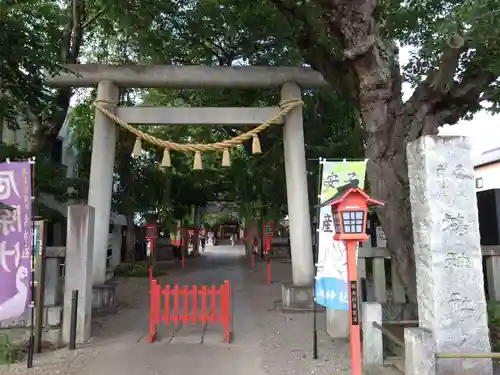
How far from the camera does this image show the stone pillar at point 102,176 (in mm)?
10336

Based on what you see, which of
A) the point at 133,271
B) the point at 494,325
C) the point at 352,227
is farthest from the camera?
the point at 133,271

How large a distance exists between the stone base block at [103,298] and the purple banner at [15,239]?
108 inches

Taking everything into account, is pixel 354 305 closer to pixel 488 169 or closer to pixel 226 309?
pixel 226 309

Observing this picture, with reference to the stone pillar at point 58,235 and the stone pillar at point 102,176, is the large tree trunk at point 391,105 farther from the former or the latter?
the stone pillar at point 58,235

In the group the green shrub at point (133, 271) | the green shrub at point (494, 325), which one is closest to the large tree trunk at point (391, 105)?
the green shrub at point (494, 325)

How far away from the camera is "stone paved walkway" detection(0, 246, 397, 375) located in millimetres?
6504

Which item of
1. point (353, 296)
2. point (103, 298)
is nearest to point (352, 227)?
point (353, 296)

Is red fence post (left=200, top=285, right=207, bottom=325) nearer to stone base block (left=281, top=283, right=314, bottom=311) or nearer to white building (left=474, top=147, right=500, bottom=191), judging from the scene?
stone base block (left=281, top=283, right=314, bottom=311)

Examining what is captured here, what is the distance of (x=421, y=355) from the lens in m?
5.24

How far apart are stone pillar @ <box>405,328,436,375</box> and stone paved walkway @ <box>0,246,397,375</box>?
1001 mm

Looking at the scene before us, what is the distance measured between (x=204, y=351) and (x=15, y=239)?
3543 millimetres

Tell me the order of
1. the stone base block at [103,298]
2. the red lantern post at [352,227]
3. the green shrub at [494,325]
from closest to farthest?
the red lantern post at [352,227], the green shrub at [494,325], the stone base block at [103,298]

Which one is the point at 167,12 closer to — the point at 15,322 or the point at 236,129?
the point at 236,129

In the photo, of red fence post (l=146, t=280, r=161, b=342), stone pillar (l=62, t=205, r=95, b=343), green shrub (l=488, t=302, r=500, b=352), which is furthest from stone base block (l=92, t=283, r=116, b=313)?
green shrub (l=488, t=302, r=500, b=352)
